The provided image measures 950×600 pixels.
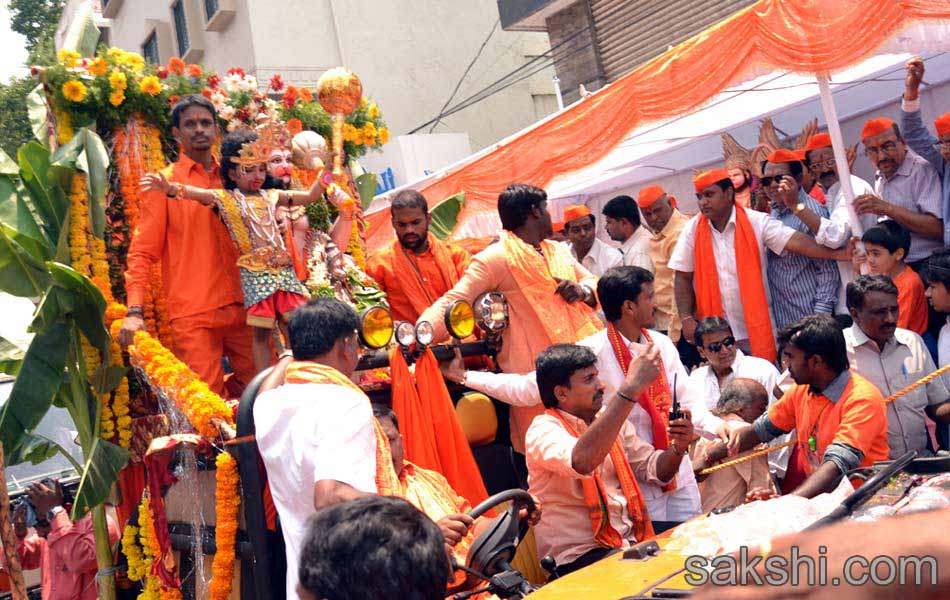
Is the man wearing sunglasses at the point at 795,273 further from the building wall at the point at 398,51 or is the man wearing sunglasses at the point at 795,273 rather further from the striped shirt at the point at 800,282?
the building wall at the point at 398,51

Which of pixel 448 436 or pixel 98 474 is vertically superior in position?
pixel 98 474

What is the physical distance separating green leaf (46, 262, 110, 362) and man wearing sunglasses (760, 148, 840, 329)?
4211 mm

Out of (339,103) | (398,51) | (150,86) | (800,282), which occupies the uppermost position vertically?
(398,51)

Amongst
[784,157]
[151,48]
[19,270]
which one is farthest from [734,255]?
[151,48]

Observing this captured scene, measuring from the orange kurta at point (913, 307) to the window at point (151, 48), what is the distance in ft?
63.9

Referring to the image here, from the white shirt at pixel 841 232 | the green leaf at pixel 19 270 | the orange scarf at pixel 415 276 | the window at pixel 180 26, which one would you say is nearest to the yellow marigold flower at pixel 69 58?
the green leaf at pixel 19 270

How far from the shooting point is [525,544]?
421 centimetres

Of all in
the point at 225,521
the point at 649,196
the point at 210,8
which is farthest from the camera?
the point at 210,8

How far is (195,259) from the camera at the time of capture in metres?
Answer: 5.66

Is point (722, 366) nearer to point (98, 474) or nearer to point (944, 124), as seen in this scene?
point (944, 124)

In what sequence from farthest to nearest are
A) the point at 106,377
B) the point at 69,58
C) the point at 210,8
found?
the point at 210,8
the point at 69,58
the point at 106,377

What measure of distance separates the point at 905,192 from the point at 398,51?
14.8 metres

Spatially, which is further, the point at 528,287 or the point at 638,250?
the point at 638,250

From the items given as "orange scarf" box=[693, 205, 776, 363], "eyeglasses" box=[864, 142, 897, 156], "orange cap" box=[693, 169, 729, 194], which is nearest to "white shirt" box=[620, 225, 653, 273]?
"orange scarf" box=[693, 205, 776, 363]
